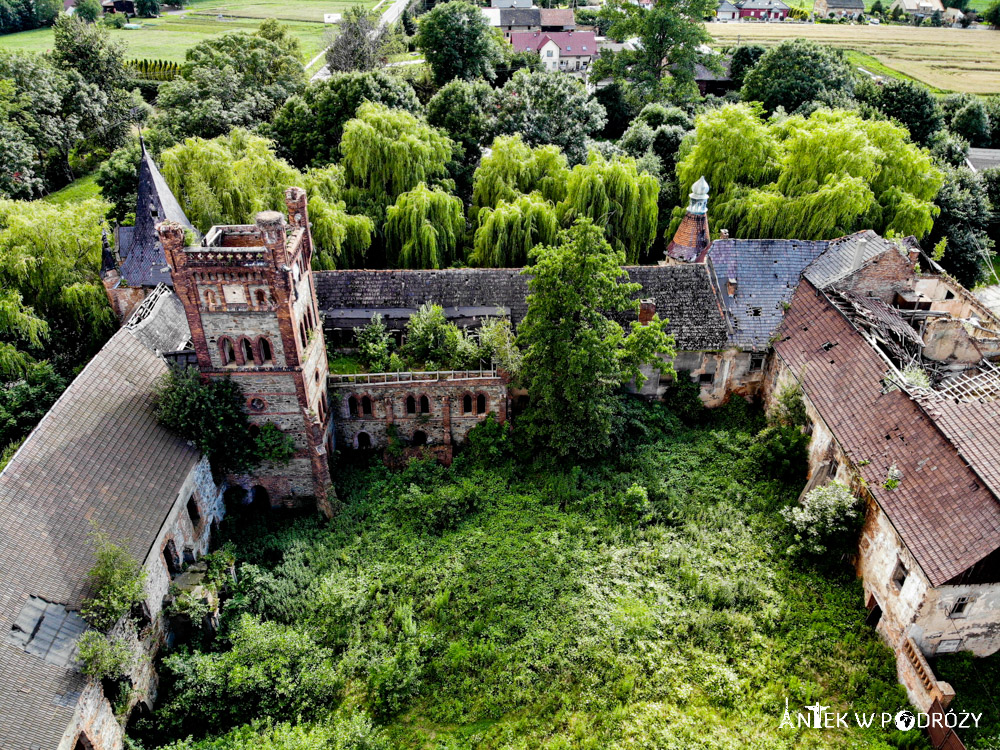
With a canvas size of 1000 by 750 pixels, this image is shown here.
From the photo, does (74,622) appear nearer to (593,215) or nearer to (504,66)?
(593,215)

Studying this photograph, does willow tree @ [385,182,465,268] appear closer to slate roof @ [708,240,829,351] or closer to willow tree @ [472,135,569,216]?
willow tree @ [472,135,569,216]

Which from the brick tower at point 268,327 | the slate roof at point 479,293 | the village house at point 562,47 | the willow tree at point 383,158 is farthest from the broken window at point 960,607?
the village house at point 562,47

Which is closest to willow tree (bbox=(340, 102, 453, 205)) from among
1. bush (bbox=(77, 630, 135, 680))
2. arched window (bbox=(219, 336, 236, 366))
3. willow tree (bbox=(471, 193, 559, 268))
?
willow tree (bbox=(471, 193, 559, 268))

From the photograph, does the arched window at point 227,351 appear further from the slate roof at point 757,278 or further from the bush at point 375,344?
the slate roof at point 757,278

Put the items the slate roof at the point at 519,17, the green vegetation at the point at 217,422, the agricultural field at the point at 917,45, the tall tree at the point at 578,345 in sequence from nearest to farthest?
the green vegetation at the point at 217,422 → the tall tree at the point at 578,345 → the agricultural field at the point at 917,45 → the slate roof at the point at 519,17

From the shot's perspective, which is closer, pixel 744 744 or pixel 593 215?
pixel 744 744

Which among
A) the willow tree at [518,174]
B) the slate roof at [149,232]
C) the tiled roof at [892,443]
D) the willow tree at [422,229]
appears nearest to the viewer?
the tiled roof at [892,443]

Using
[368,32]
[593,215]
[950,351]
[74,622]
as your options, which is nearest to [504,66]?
[368,32]
